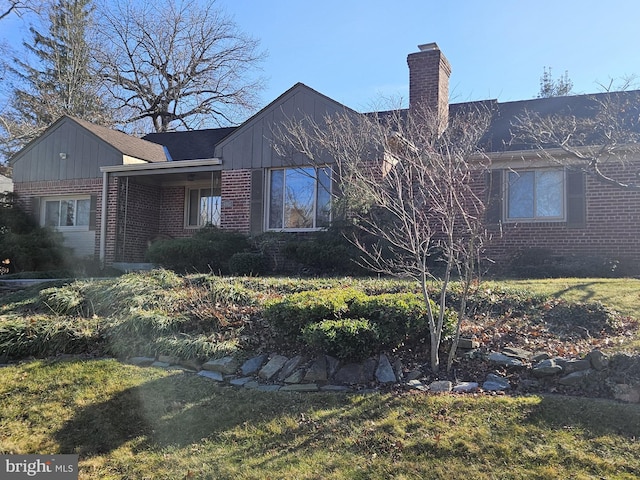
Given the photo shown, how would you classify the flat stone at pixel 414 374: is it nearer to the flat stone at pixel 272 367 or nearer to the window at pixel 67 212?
the flat stone at pixel 272 367

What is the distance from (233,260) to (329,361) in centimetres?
611

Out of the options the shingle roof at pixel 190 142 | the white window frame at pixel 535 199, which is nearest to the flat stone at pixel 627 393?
the white window frame at pixel 535 199

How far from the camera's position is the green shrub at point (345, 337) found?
509cm

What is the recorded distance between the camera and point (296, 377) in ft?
17.0

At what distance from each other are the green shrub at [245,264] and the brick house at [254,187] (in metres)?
1.44

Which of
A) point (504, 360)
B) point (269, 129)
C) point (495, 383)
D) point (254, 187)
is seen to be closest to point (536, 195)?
point (269, 129)

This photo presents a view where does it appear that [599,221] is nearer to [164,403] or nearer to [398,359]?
[398,359]

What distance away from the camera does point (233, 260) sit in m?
11.0

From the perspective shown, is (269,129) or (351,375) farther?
(269,129)

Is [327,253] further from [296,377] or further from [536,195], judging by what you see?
[296,377]

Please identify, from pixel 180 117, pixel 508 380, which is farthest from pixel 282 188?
pixel 180 117

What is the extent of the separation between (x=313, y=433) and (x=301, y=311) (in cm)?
164

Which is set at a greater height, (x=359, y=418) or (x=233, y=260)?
(x=233, y=260)

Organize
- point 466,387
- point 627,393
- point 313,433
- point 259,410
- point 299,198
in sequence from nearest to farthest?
point 313,433, point 627,393, point 259,410, point 466,387, point 299,198
